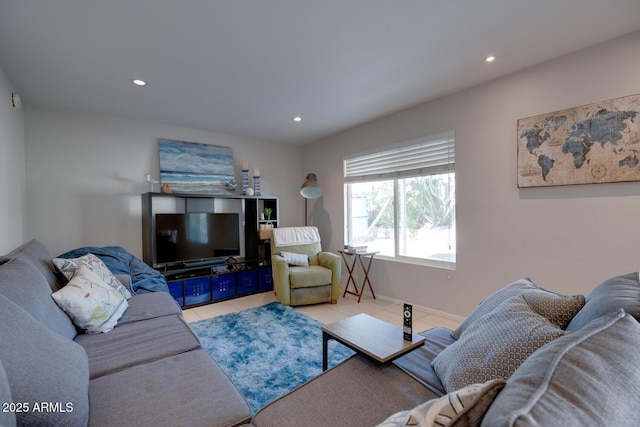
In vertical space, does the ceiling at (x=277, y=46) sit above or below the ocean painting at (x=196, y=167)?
above

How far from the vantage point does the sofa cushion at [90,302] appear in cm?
161

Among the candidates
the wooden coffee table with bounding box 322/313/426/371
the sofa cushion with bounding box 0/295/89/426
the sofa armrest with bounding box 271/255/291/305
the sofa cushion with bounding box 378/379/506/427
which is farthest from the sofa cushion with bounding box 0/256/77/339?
the sofa armrest with bounding box 271/255/291/305

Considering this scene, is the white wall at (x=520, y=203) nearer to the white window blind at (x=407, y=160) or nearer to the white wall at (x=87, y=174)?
the white window blind at (x=407, y=160)

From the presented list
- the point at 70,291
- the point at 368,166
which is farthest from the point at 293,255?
the point at 70,291

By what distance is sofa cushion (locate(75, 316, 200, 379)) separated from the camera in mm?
1396

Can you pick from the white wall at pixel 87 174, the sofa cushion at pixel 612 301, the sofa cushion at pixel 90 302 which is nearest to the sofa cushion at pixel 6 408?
the sofa cushion at pixel 90 302

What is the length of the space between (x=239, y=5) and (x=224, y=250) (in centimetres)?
319

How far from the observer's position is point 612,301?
0.98 m

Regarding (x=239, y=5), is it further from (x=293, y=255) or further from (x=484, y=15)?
(x=293, y=255)

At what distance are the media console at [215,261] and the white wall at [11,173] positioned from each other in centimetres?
111

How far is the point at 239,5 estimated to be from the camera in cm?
169

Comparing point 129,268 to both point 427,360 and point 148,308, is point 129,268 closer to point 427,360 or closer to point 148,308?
point 148,308

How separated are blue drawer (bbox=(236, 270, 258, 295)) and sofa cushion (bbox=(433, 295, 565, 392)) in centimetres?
321

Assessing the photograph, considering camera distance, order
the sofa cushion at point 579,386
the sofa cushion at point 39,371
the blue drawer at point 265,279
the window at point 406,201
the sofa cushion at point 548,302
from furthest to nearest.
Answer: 1. the blue drawer at point 265,279
2. the window at point 406,201
3. the sofa cushion at point 548,302
4. the sofa cushion at point 39,371
5. the sofa cushion at point 579,386
